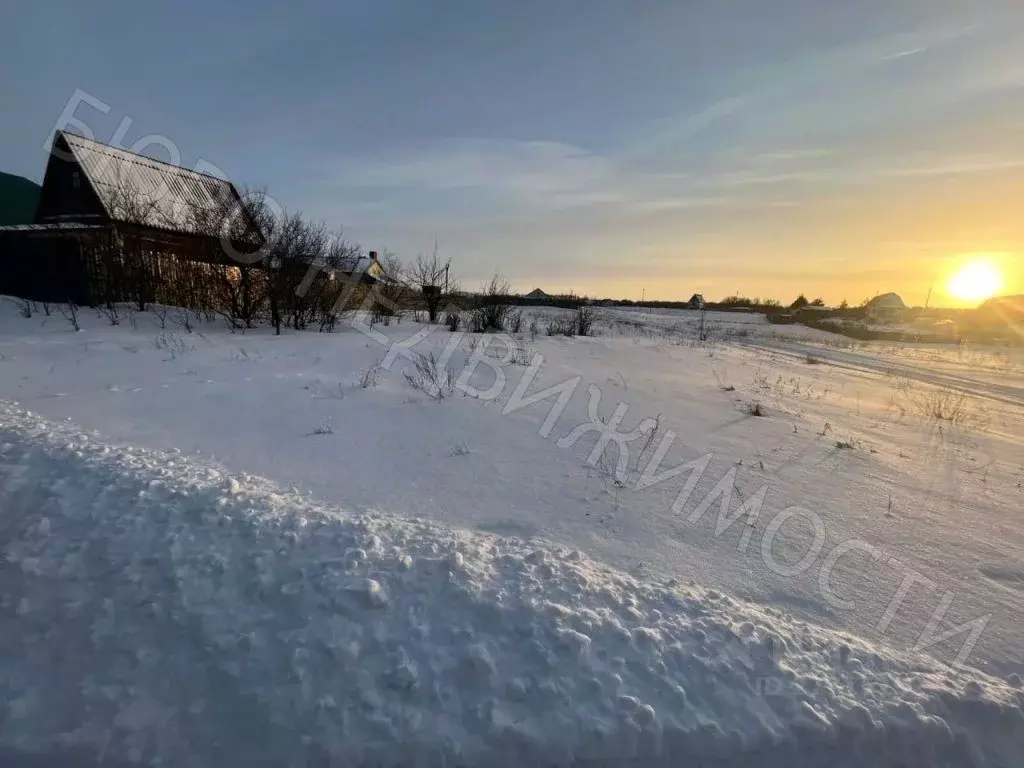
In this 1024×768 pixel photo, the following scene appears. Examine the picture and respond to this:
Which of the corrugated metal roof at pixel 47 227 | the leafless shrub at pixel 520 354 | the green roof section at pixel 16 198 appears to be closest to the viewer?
the leafless shrub at pixel 520 354

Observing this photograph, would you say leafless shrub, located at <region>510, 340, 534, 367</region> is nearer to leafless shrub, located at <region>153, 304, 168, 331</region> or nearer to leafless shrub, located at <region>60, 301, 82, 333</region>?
leafless shrub, located at <region>153, 304, 168, 331</region>

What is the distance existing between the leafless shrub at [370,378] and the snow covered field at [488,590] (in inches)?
50.3

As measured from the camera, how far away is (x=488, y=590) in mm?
2889

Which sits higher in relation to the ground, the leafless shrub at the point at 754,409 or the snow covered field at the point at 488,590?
the leafless shrub at the point at 754,409

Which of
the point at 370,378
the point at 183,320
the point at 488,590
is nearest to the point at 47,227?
the point at 183,320

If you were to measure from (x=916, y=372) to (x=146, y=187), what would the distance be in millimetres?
25811

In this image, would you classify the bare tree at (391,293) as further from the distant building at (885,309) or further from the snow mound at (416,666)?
the distant building at (885,309)

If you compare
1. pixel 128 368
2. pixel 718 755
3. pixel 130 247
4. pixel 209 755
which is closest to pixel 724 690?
pixel 718 755

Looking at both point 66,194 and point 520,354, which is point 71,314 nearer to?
point 66,194

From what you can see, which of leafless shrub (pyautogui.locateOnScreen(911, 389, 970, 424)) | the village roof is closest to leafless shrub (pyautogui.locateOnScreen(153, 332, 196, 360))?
leafless shrub (pyautogui.locateOnScreen(911, 389, 970, 424))

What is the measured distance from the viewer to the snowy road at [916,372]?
1245cm

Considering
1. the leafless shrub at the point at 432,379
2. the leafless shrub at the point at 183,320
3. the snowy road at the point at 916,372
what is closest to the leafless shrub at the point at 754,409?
the leafless shrub at the point at 432,379

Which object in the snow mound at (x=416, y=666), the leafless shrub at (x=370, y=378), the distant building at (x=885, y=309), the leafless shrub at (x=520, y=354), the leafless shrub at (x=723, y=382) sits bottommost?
the snow mound at (x=416, y=666)

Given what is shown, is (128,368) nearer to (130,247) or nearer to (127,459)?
(127,459)
